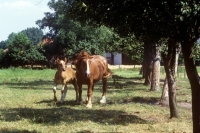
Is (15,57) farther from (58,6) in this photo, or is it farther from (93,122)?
(93,122)

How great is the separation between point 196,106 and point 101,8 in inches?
149

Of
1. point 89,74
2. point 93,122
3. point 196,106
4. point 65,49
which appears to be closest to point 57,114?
point 93,122

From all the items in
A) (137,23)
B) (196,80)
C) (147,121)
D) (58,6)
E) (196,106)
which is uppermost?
(58,6)

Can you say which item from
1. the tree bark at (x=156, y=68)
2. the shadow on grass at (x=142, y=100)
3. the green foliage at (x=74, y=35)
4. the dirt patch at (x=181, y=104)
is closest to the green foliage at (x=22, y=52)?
the green foliage at (x=74, y=35)

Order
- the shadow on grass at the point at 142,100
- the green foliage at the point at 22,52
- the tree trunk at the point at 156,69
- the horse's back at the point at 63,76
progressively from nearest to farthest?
the horse's back at the point at 63,76 < the shadow on grass at the point at 142,100 < the tree trunk at the point at 156,69 < the green foliage at the point at 22,52

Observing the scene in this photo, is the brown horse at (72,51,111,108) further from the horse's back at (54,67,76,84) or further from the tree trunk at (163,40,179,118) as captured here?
the tree trunk at (163,40,179,118)

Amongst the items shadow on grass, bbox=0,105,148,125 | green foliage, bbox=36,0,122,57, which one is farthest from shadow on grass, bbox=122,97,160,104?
green foliage, bbox=36,0,122,57

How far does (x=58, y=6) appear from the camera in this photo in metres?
65.8

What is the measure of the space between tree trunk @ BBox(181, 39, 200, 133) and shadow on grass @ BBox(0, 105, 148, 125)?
9.54 ft

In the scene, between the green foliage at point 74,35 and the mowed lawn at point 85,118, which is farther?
the green foliage at point 74,35

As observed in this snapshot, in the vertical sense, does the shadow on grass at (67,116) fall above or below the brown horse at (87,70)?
below

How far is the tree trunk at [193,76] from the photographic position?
8.74 meters

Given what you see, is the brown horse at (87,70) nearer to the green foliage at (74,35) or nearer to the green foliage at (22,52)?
the green foliage at (74,35)

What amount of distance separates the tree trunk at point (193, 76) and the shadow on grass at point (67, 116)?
2.91 meters
